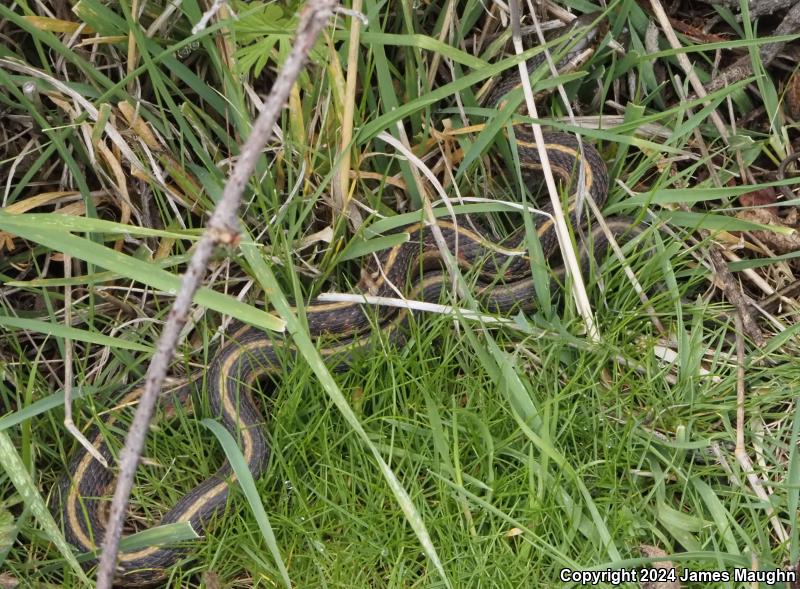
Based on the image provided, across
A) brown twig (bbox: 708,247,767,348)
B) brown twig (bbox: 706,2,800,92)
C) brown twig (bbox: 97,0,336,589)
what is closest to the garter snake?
brown twig (bbox: 708,247,767,348)

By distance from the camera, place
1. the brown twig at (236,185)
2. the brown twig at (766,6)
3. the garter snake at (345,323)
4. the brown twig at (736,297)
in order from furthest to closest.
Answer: the brown twig at (766,6), the brown twig at (736,297), the garter snake at (345,323), the brown twig at (236,185)

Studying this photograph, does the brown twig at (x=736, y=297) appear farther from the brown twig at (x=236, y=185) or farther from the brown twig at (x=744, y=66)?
the brown twig at (x=236, y=185)

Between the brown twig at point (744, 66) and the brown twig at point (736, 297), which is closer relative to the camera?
the brown twig at point (736, 297)

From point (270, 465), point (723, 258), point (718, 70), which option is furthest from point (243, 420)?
point (718, 70)

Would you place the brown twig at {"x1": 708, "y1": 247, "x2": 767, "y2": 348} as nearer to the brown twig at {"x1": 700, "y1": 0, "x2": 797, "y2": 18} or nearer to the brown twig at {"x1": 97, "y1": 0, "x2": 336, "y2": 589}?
the brown twig at {"x1": 700, "y1": 0, "x2": 797, "y2": 18}

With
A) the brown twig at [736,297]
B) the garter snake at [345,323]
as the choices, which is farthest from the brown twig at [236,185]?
the brown twig at [736,297]

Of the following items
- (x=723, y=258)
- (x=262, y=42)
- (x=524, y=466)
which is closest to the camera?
(x=262, y=42)

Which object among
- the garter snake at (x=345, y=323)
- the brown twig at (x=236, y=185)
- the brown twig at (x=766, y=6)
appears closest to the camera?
the brown twig at (x=236, y=185)

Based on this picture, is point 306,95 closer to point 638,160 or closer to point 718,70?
point 638,160
